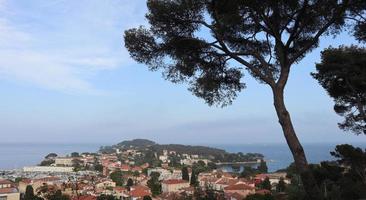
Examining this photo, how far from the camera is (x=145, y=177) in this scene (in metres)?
57.8

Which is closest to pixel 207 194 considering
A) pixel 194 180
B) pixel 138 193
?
pixel 194 180

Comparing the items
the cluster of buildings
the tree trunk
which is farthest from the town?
the tree trunk

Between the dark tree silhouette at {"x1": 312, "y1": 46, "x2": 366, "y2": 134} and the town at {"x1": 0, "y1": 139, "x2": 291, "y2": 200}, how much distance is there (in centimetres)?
266

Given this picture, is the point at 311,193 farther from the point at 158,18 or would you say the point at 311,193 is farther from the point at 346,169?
the point at 346,169

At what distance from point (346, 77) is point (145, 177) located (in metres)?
51.6

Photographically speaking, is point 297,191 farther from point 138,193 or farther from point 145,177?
point 145,177

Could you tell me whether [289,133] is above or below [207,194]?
above

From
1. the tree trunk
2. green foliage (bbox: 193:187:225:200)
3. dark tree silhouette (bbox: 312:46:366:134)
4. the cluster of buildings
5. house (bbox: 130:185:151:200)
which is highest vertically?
dark tree silhouette (bbox: 312:46:366:134)

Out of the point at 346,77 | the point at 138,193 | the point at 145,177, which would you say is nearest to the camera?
the point at 346,77

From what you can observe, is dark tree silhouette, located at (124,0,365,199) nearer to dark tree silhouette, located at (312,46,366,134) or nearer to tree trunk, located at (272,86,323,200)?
tree trunk, located at (272,86,323,200)

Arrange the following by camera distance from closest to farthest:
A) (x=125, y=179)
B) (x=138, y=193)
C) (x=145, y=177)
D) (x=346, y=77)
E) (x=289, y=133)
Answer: (x=289, y=133)
(x=346, y=77)
(x=138, y=193)
(x=125, y=179)
(x=145, y=177)

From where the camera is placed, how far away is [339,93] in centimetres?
821

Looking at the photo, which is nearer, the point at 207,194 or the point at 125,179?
the point at 207,194

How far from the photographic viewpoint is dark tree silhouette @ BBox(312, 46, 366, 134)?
7.49 m
